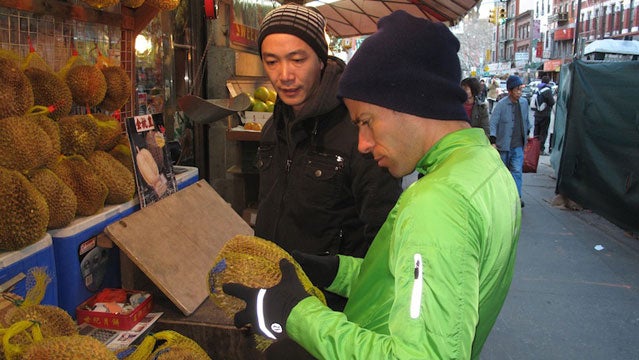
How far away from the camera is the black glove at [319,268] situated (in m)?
1.84

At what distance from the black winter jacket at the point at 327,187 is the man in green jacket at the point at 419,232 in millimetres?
648

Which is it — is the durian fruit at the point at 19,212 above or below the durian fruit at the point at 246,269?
above

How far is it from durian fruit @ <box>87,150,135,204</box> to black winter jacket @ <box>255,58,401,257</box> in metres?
0.72

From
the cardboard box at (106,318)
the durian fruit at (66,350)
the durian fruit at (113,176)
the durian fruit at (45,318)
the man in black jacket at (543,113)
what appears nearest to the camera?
the durian fruit at (66,350)

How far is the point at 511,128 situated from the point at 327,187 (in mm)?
6960

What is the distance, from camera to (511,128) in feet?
27.4

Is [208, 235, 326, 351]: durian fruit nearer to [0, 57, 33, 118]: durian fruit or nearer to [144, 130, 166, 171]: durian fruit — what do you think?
[0, 57, 33, 118]: durian fruit

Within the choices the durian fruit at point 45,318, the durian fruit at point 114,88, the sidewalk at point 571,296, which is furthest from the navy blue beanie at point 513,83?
the durian fruit at point 45,318

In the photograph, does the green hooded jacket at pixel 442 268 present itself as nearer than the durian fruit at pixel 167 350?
Yes

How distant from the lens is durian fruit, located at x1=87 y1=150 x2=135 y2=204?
7.75 ft

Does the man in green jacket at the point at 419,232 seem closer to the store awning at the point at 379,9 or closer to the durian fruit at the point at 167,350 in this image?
the durian fruit at the point at 167,350

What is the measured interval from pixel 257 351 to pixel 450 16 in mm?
10737

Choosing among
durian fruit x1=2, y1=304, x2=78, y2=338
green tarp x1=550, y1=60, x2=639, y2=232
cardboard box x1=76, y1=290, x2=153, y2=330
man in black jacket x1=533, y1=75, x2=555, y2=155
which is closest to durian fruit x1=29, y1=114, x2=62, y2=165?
cardboard box x1=76, y1=290, x2=153, y2=330

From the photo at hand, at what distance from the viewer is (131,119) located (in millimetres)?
2527
